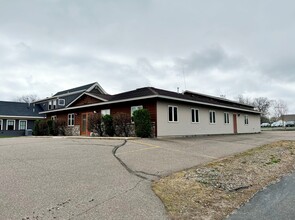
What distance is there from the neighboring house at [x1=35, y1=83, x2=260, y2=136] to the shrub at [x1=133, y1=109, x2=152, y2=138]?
73cm

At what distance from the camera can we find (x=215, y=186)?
6.39m

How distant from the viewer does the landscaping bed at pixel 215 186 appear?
15.8ft

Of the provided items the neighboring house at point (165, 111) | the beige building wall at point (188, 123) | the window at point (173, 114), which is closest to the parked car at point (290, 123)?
the neighboring house at point (165, 111)

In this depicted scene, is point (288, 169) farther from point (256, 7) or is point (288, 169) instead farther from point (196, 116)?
point (196, 116)

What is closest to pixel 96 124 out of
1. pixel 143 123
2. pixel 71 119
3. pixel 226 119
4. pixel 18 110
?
pixel 143 123

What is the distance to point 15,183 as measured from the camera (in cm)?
578

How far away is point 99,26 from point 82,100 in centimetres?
1204

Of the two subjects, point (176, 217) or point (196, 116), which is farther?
point (196, 116)

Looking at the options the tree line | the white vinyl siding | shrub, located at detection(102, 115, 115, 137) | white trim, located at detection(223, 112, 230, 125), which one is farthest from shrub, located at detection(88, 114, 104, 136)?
the tree line

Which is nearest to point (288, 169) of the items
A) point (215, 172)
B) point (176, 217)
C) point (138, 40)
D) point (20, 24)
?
point (215, 172)

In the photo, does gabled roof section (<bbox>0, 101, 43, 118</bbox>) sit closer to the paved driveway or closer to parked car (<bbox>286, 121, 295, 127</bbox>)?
the paved driveway

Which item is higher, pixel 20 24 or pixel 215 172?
pixel 20 24

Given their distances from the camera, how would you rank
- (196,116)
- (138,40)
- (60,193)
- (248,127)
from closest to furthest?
1. (60,193)
2. (138,40)
3. (196,116)
4. (248,127)

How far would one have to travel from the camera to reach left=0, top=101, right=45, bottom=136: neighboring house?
30828 millimetres
